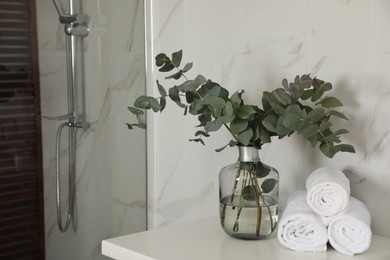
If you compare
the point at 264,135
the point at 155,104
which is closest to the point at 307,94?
the point at 264,135

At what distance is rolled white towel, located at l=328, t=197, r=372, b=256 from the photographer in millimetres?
1354

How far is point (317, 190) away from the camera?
4.57 ft

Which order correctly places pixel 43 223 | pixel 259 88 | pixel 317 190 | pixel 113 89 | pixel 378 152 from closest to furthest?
pixel 317 190 → pixel 378 152 → pixel 259 88 → pixel 43 223 → pixel 113 89

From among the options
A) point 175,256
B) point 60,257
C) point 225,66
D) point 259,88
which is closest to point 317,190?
point 175,256

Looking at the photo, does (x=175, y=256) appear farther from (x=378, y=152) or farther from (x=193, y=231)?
(x=378, y=152)

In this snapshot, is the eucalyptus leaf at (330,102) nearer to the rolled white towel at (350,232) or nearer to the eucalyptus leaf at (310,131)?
the eucalyptus leaf at (310,131)

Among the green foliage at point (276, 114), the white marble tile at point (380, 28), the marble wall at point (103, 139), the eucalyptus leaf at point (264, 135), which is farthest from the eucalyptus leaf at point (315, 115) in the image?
the marble wall at point (103, 139)

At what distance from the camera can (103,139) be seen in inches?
82.2

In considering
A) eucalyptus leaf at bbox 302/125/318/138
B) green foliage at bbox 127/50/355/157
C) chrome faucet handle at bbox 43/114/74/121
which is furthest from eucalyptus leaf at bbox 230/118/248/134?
chrome faucet handle at bbox 43/114/74/121

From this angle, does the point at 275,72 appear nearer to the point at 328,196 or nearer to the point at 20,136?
the point at 328,196

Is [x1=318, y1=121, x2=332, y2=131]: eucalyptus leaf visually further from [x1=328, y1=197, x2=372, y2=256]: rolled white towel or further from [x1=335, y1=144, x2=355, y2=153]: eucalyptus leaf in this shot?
[x1=328, y1=197, x2=372, y2=256]: rolled white towel

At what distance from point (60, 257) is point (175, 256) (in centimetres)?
70

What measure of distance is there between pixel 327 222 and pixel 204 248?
27cm

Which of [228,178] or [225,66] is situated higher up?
[225,66]
